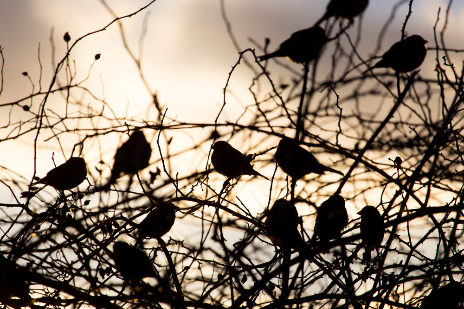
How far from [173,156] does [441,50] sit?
1660 millimetres

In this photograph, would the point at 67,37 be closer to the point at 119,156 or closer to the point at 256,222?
the point at 119,156

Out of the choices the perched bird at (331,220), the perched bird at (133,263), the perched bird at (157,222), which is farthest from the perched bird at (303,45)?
the perched bird at (133,263)

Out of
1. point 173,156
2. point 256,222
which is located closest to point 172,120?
point 173,156

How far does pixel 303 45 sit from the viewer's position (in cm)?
321

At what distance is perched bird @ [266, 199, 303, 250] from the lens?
1.90 m

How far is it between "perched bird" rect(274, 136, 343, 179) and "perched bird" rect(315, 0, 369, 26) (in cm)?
192

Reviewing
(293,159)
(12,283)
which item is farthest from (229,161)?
(12,283)

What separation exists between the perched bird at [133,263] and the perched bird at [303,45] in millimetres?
1770

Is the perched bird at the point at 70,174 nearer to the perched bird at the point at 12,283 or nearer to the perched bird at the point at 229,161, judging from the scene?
the perched bird at the point at 12,283

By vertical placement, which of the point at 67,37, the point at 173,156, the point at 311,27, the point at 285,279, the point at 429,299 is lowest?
the point at 429,299

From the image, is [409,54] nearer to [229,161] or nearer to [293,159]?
[293,159]

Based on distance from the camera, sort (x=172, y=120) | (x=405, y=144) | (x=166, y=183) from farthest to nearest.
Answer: (x=405, y=144) → (x=166, y=183) → (x=172, y=120)

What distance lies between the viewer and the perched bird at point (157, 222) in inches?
76.3

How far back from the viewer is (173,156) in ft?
Result: 8.03
